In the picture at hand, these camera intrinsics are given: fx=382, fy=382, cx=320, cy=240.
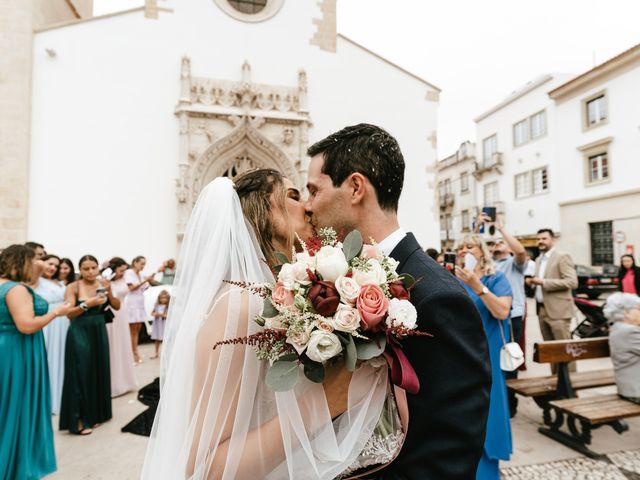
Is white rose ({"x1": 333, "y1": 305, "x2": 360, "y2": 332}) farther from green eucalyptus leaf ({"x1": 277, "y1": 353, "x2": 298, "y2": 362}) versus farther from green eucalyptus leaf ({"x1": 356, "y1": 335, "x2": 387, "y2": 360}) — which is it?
green eucalyptus leaf ({"x1": 277, "y1": 353, "x2": 298, "y2": 362})

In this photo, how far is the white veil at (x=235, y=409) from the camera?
141 centimetres

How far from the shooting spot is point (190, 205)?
12.0m

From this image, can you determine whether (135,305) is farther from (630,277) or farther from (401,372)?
(630,277)

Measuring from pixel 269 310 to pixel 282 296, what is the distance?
8cm

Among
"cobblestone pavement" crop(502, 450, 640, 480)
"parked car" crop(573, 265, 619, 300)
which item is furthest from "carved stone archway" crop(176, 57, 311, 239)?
"parked car" crop(573, 265, 619, 300)

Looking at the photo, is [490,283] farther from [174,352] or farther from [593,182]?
[593,182]

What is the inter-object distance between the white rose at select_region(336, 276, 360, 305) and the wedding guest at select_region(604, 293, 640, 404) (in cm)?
456

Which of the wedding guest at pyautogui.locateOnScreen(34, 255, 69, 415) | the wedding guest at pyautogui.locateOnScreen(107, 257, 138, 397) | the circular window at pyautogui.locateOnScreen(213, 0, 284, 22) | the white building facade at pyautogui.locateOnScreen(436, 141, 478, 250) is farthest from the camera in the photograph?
the white building facade at pyautogui.locateOnScreen(436, 141, 478, 250)

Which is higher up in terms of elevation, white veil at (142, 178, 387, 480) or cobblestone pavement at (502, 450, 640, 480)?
white veil at (142, 178, 387, 480)

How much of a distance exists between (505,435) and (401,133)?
1222 centimetres

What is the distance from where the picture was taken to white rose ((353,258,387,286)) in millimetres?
1312

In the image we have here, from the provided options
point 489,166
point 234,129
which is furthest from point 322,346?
point 489,166

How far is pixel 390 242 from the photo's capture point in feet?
5.86

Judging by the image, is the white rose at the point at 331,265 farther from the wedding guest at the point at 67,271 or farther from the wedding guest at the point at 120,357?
the wedding guest at the point at 67,271
